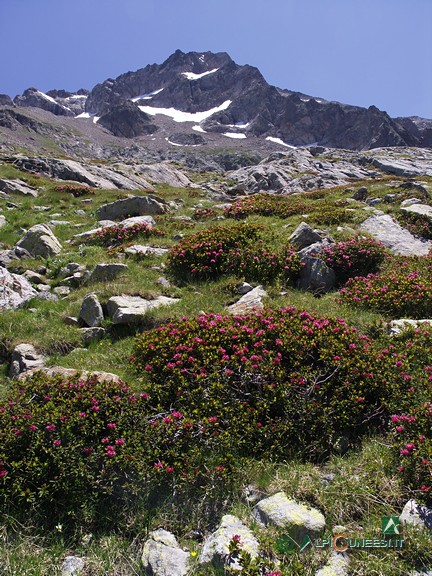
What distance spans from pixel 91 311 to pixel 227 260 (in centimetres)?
457

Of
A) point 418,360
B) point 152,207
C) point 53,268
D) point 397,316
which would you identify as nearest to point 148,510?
point 418,360

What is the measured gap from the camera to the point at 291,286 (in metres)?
11.3

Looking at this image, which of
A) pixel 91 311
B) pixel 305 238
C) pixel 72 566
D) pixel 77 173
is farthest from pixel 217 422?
pixel 77 173

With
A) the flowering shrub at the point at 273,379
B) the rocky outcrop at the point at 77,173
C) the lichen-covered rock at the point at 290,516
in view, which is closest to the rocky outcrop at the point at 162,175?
the rocky outcrop at the point at 77,173

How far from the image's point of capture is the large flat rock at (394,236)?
13.9 meters

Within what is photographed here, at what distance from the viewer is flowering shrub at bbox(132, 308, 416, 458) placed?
18.1 feet

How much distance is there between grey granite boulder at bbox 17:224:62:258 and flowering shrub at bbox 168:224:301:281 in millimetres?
5274

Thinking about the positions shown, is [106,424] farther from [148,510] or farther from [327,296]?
[327,296]

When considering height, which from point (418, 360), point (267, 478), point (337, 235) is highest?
point (337, 235)

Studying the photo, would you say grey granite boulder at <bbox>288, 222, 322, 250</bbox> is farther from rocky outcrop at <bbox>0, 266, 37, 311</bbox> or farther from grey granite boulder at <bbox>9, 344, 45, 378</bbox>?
grey granite boulder at <bbox>9, 344, 45, 378</bbox>

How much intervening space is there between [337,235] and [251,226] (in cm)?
332

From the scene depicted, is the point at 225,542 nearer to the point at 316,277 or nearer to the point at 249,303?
the point at 249,303

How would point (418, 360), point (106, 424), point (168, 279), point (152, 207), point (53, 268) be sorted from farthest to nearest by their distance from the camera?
point (152, 207) → point (53, 268) → point (168, 279) → point (418, 360) → point (106, 424)

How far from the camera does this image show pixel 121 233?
15.5 metres
